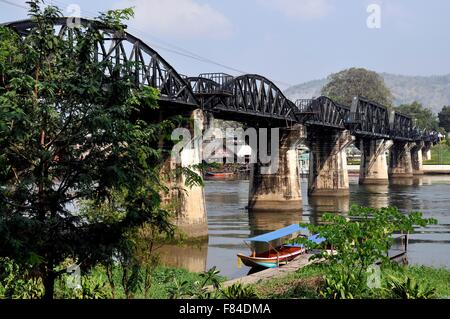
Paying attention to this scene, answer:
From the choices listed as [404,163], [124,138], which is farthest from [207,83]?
[404,163]

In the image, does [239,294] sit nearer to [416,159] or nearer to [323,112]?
[323,112]

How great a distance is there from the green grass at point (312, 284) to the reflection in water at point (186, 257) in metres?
14.8

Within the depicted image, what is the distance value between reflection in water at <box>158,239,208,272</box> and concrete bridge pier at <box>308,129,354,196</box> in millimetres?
52962

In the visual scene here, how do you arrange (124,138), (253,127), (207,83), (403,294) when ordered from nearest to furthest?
(124,138), (403,294), (207,83), (253,127)

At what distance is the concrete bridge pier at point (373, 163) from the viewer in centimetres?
13438

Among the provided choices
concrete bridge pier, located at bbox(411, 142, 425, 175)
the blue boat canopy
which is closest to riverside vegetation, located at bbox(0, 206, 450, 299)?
the blue boat canopy

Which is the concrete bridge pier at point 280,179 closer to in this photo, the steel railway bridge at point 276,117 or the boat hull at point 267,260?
the steel railway bridge at point 276,117

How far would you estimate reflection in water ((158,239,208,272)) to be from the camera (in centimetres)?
4169

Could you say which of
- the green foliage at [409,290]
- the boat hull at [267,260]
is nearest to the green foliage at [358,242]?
the green foliage at [409,290]

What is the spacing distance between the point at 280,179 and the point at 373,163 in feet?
207

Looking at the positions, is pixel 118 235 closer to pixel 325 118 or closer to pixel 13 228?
pixel 13 228

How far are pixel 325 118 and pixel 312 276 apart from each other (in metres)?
77.4

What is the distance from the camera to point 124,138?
13.4 m
